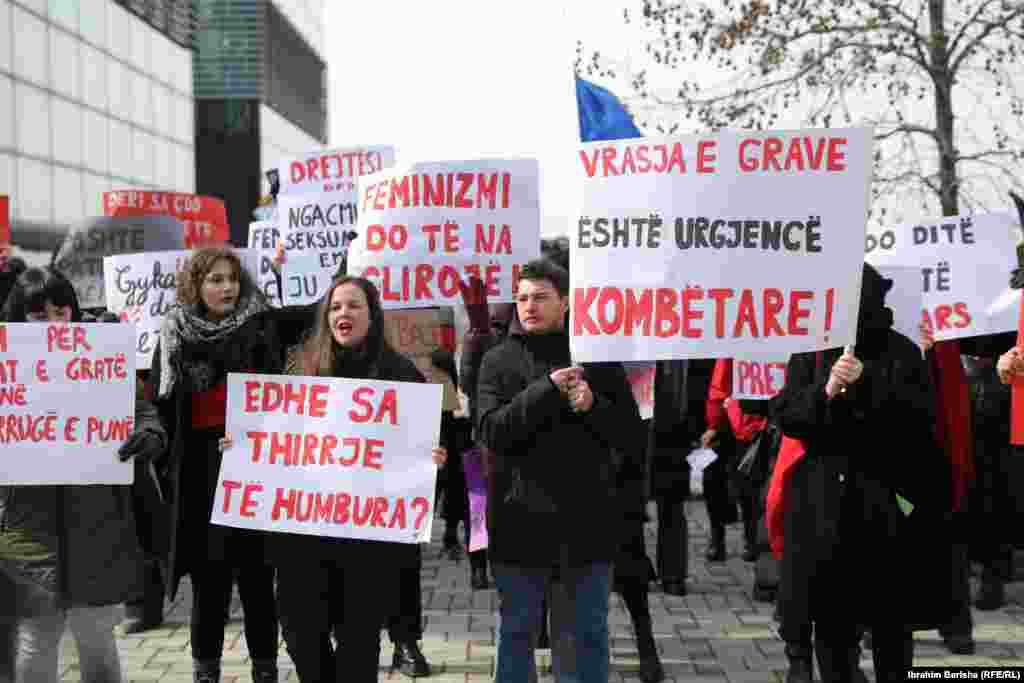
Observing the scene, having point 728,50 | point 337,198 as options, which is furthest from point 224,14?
point 337,198

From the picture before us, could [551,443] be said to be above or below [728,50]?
below

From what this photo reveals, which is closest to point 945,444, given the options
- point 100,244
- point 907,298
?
point 907,298

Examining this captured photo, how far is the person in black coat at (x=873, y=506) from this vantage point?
5387 mm

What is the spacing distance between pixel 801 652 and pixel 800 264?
82.2 inches

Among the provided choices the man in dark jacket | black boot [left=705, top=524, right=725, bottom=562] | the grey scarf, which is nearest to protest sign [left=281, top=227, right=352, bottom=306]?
black boot [left=705, top=524, right=725, bottom=562]

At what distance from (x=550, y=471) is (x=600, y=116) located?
389cm

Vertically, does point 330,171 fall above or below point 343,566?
above

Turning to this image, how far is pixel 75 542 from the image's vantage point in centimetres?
554

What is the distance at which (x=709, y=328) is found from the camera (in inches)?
206

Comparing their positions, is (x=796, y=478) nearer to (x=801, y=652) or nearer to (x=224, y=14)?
(x=801, y=652)

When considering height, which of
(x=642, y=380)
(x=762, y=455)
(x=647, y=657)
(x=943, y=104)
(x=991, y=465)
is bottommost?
(x=647, y=657)

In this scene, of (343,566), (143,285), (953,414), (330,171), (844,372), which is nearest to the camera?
(844,372)

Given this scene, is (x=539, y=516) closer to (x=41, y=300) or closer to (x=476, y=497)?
Result: (x=476, y=497)

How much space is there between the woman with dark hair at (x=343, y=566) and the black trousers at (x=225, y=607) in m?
0.86
